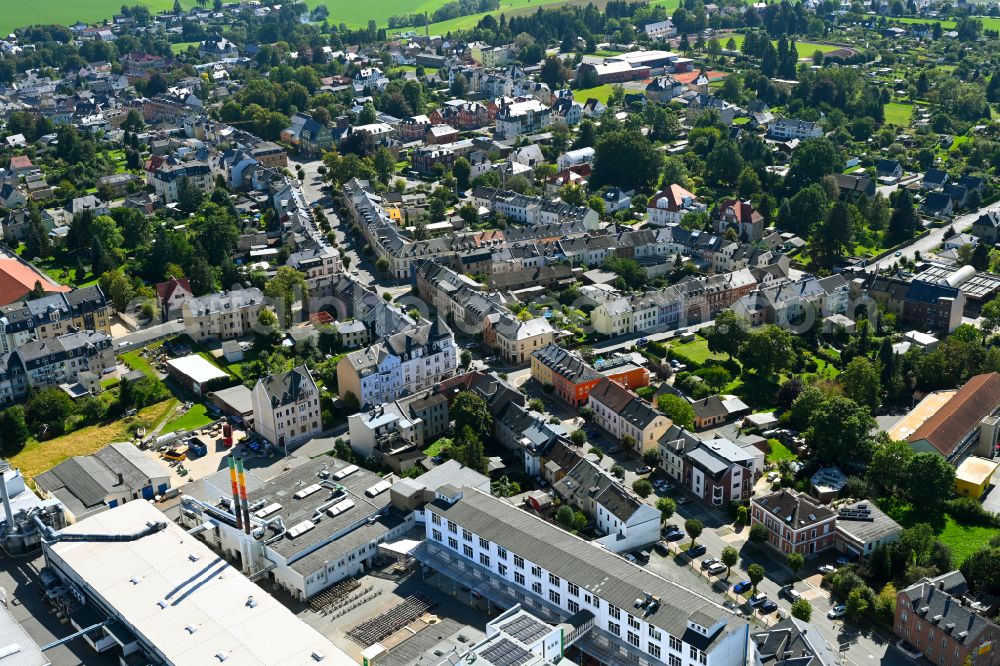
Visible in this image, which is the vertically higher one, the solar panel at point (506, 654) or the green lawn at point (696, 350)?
the solar panel at point (506, 654)

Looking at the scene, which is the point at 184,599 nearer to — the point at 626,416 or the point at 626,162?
the point at 626,416

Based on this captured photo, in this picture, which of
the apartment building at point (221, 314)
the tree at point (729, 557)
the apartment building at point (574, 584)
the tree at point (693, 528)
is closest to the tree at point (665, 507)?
the tree at point (693, 528)

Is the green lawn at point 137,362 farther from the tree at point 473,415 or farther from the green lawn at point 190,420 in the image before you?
the tree at point 473,415

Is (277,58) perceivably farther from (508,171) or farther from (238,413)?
(238,413)

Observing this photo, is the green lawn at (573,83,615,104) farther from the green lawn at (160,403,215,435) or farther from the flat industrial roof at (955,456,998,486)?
the flat industrial roof at (955,456,998,486)

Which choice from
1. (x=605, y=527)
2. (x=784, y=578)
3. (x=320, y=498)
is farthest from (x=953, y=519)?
(x=320, y=498)

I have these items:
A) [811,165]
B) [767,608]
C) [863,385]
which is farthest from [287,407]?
[811,165]
